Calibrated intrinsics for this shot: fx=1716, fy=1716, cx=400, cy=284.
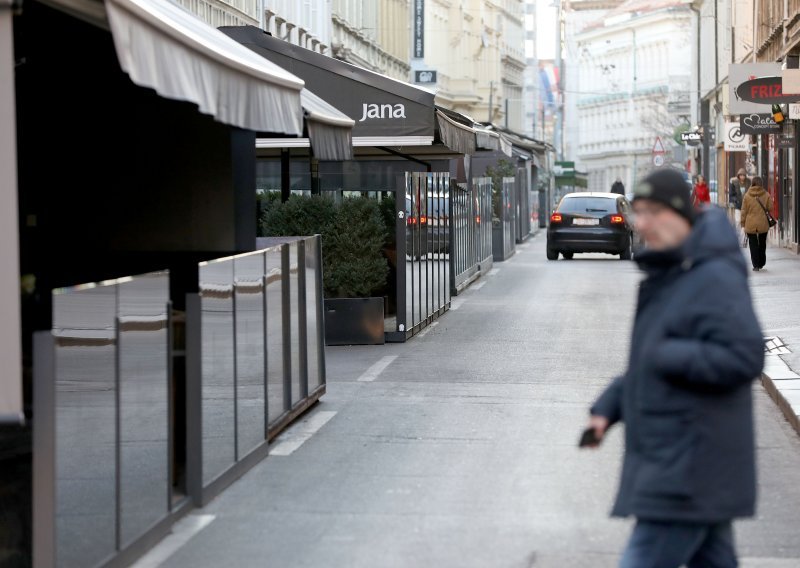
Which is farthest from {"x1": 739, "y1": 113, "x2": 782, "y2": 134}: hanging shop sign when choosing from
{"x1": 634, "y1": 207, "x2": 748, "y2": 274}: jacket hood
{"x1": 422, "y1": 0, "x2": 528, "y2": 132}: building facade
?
{"x1": 422, "y1": 0, "x2": 528, "y2": 132}: building facade

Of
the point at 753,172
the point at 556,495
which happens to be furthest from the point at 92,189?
the point at 753,172

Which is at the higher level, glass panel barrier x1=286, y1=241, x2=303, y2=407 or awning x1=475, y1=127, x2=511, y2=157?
awning x1=475, y1=127, x2=511, y2=157

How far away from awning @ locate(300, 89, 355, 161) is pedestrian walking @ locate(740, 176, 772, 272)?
18054mm

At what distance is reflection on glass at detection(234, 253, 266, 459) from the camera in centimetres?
938

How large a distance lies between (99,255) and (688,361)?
838cm

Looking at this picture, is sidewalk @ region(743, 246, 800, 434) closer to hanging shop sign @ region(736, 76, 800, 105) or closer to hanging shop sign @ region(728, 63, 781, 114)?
hanging shop sign @ region(736, 76, 800, 105)

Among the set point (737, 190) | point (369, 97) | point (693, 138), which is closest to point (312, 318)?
point (369, 97)

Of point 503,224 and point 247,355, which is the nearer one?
point 247,355

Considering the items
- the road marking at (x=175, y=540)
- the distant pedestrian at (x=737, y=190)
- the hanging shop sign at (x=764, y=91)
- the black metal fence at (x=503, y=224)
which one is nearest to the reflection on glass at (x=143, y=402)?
the road marking at (x=175, y=540)

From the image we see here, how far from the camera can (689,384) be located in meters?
4.91

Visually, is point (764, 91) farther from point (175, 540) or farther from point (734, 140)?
point (734, 140)

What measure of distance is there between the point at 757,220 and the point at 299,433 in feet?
63.3

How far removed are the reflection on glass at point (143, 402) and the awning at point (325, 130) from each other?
3609 mm

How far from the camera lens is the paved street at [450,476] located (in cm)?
760
